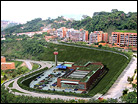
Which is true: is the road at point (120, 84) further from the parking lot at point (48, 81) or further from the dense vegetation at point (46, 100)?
the parking lot at point (48, 81)

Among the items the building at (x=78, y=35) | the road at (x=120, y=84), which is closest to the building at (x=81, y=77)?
the road at (x=120, y=84)

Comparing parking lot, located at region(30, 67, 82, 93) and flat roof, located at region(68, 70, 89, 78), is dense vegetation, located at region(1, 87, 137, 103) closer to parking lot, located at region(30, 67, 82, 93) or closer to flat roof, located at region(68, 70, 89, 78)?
parking lot, located at region(30, 67, 82, 93)

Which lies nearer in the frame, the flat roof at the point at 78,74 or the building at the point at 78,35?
the flat roof at the point at 78,74

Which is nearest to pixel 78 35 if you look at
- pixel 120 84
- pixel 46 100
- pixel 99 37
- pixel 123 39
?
pixel 99 37

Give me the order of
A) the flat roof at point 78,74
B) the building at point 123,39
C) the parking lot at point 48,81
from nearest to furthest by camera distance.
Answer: the parking lot at point 48,81, the flat roof at point 78,74, the building at point 123,39

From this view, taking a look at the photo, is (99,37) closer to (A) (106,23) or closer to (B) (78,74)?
(A) (106,23)

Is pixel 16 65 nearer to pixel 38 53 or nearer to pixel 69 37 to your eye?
pixel 38 53

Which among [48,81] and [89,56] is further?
[89,56]

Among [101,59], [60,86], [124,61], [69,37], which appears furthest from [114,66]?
[69,37]

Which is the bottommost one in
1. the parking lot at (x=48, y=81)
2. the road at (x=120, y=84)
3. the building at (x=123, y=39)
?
the parking lot at (x=48, y=81)
